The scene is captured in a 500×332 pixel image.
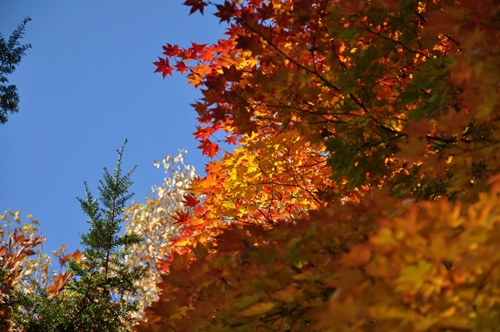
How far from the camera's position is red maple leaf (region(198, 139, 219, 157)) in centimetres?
535

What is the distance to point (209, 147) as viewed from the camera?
17.7ft

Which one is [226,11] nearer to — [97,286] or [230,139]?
[230,139]

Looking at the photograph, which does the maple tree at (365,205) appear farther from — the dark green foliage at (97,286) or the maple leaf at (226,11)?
the dark green foliage at (97,286)

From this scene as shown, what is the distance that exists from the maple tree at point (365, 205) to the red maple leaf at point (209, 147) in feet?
0.67

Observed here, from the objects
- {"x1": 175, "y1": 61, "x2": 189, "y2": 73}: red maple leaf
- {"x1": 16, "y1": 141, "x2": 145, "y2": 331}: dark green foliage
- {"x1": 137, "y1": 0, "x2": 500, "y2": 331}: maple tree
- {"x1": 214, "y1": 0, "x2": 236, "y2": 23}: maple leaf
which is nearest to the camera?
{"x1": 137, "y1": 0, "x2": 500, "y2": 331}: maple tree

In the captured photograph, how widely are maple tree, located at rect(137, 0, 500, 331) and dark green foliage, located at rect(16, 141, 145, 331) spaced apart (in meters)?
3.18

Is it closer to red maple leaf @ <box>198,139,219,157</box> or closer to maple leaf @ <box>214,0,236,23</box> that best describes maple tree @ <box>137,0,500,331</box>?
maple leaf @ <box>214,0,236,23</box>

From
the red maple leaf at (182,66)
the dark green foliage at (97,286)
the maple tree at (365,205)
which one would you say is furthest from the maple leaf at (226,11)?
the dark green foliage at (97,286)

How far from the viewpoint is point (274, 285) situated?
2148 millimetres

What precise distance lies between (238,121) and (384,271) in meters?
2.48

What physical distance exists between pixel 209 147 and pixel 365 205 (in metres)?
3.28

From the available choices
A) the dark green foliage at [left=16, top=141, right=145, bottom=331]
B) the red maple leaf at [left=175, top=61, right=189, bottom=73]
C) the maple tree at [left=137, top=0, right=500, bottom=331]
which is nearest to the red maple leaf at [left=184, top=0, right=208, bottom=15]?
the maple tree at [left=137, top=0, right=500, bottom=331]

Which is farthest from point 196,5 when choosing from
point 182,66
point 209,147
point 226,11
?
point 209,147

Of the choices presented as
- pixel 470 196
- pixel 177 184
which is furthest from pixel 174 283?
pixel 177 184
